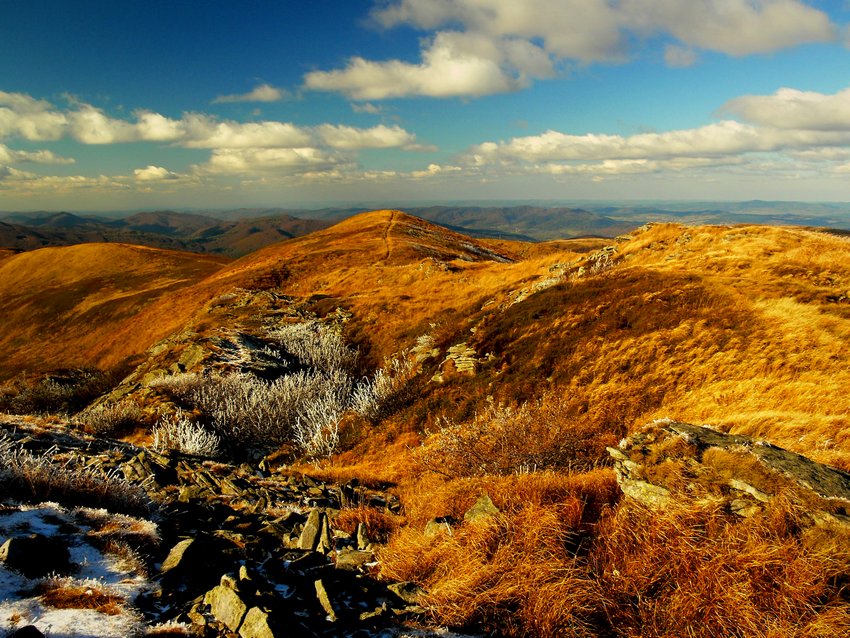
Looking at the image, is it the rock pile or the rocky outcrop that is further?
the rocky outcrop

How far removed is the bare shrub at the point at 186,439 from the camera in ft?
53.7

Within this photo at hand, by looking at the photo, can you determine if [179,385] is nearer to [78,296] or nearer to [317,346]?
[317,346]

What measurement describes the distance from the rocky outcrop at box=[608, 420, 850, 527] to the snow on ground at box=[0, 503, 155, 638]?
7.00 m

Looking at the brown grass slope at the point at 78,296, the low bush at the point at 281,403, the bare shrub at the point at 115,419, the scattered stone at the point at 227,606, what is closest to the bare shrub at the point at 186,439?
the low bush at the point at 281,403

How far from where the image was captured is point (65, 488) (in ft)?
25.3

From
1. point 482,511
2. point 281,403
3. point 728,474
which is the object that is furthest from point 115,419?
point 728,474

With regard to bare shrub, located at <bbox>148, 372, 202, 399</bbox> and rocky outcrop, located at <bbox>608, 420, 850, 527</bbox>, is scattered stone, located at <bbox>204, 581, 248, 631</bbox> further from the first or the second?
bare shrub, located at <bbox>148, 372, 202, 399</bbox>

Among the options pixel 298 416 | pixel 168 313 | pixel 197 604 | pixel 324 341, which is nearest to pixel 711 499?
pixel 197 604

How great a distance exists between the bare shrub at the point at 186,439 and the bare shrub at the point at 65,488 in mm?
8084

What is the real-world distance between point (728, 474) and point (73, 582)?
29.1 feet

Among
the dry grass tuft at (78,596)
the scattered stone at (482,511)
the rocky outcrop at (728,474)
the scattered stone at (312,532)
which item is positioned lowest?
the scattered stone at (312,532)

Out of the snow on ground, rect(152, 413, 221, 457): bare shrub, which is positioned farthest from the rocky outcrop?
rect(152, 413, 221, 457): bare shrub

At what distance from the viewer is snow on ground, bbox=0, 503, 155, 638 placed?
4234mm

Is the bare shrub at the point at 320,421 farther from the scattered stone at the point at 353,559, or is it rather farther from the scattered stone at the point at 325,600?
the scattered stone at the point at 325,600
